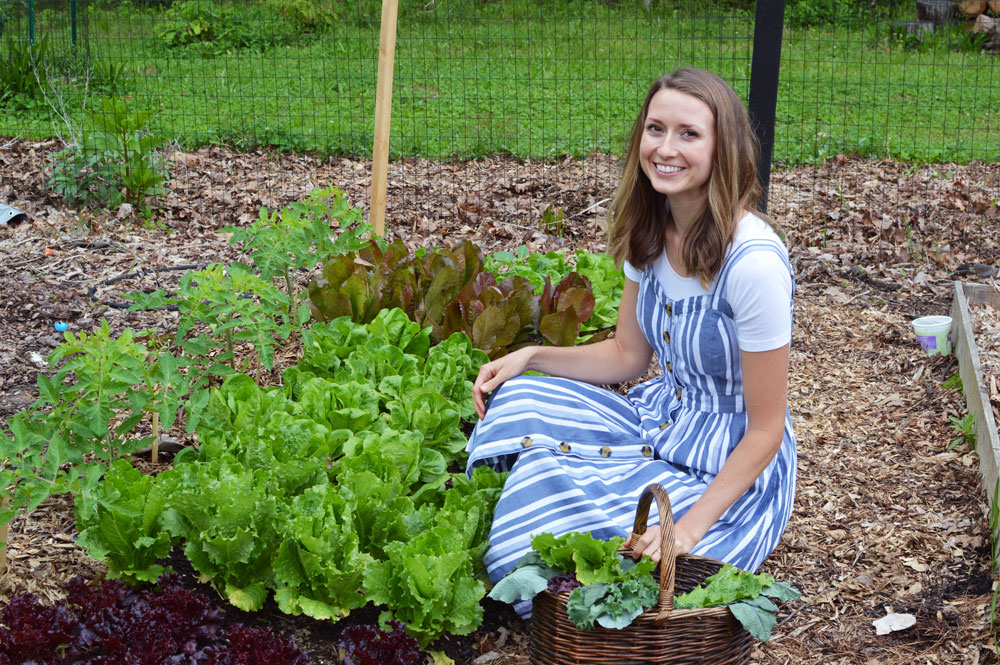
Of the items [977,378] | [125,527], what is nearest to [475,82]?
[977,378]

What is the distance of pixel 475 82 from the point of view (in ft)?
29.5

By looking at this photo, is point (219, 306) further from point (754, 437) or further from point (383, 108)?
point (383, 108)

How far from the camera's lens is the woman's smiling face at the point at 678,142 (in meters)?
2.36

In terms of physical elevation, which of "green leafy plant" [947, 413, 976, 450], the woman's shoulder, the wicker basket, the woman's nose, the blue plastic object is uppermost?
the woman's nose

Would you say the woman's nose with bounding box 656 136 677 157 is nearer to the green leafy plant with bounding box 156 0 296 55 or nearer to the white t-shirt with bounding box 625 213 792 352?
the white t-shirt with bounding box 625 213 792 352

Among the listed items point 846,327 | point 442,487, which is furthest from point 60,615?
point 846,327

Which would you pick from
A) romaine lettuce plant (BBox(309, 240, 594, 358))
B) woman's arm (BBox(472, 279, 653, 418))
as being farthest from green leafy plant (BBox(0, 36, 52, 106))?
woman's arm (BBox(472, 279, 653, 418))

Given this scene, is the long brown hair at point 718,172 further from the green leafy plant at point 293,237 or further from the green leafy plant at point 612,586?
the green leafy plant at point 293,237

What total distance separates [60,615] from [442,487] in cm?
105

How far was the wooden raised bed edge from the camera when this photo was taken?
10.1 ft

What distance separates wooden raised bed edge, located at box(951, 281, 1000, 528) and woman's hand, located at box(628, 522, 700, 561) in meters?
1.21

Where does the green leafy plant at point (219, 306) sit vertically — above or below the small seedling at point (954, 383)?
above

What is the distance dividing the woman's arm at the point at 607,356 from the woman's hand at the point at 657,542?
72 centimetres

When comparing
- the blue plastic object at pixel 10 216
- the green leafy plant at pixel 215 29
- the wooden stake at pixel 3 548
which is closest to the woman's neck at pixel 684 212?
the wooden stake at pixel 3 548
